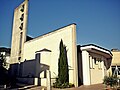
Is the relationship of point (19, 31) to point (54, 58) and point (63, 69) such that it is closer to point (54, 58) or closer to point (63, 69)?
point (54, 58)

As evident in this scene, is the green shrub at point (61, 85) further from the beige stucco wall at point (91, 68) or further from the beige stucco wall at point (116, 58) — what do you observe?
the beige stucco wall at point (116, 58)

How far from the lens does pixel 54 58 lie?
22.3 m

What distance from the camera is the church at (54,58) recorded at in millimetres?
19812

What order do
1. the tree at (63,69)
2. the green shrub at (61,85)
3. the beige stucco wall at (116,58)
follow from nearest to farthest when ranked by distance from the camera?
1. the green shrub at (61,85)
2. the tree at (63,69)
3. the beige stucco wall at (116,58)

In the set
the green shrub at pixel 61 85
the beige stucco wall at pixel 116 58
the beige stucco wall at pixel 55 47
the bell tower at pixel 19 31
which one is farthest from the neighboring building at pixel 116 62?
the bell tower at pixel 19 31

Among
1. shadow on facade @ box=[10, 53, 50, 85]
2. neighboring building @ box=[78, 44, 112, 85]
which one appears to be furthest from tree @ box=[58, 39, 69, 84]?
neighboring building @ box=[78, 44, 112, 85]

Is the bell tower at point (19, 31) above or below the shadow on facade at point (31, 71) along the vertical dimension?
above

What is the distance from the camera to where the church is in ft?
65.0

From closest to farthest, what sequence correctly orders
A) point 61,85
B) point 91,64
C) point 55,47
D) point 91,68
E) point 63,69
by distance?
point 61,85 → point 63,69 → point 91,68 → point 91,64 → point 55,47

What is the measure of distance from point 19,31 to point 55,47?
38.7 ft

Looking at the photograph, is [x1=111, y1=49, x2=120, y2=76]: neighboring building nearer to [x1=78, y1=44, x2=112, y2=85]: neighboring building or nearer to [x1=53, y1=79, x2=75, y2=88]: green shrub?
[x1=78, y1=44, x2=112, y2=85]: neighboring building

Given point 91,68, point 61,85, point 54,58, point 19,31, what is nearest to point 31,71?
point 54,58

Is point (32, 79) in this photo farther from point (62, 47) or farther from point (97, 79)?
point (97, 79)

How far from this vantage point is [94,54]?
2386cm
